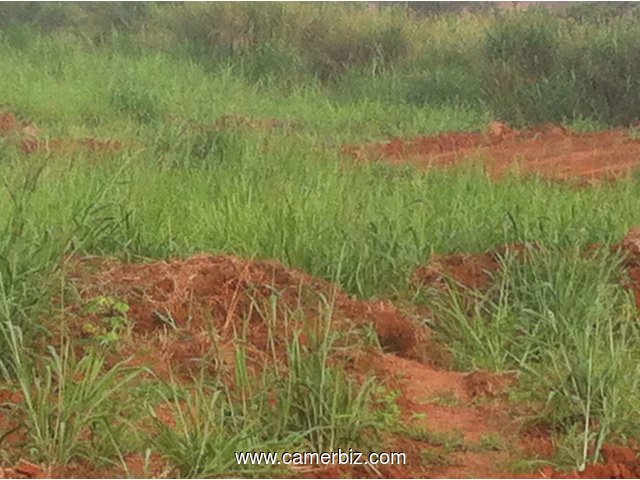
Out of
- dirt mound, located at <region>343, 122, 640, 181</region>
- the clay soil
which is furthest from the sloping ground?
dirt mound, located at <region>343, 122, 640, 181</region>

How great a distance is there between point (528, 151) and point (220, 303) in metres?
5.91

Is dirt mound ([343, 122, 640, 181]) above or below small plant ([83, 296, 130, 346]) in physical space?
below

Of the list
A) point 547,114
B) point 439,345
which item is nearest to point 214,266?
point 439,345

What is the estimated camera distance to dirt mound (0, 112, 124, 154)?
8.02 meters

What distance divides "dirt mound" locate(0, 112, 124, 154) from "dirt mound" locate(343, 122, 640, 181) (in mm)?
1845

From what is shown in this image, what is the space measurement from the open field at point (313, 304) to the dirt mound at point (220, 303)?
0.01 metres

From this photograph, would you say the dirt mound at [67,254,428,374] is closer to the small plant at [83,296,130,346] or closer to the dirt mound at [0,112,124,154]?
the small plant at [83,296,130,346]

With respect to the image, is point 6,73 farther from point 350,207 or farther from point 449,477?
point 449,477

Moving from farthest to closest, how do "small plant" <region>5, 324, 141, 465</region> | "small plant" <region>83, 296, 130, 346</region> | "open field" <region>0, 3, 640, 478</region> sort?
"small plant" <region>83, 296, 130, 346</region>
"open field" <region>0, 3, 640, 478</region>
"small plant" <region>5, 324, 141, 465</region>

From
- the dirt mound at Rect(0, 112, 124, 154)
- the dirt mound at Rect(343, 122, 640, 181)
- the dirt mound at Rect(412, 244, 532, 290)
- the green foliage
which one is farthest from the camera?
the green foliage

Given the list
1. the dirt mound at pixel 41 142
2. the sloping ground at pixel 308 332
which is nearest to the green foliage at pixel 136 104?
the dirt mound at pixel 41 142

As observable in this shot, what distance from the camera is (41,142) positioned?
27.0 ft

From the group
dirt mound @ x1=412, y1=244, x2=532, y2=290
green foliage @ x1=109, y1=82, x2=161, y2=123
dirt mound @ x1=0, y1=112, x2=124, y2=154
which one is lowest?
green foliage @ x1=109, y1=82, x2=161, y2=123

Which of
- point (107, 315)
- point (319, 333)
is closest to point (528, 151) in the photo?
point (107, 315)
